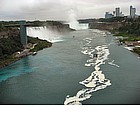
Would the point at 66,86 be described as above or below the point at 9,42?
below

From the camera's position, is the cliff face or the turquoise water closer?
the turquoise water

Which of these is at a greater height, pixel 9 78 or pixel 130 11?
pixel 130 11

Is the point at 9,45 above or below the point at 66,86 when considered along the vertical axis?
above

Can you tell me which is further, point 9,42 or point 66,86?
point 9,42

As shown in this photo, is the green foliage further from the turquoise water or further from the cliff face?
the turquoise water

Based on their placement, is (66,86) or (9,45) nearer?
(66,86)

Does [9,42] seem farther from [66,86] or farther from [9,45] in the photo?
[66,86]

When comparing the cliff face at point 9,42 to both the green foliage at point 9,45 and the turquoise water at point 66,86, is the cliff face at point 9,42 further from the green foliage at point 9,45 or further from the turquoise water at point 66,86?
the turquoise water at point 66,86

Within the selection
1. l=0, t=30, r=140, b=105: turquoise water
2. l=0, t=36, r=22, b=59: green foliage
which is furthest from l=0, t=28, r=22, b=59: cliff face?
l=0, t=30, r=140, b=105: turquoise water

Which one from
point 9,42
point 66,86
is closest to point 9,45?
point 9,42
